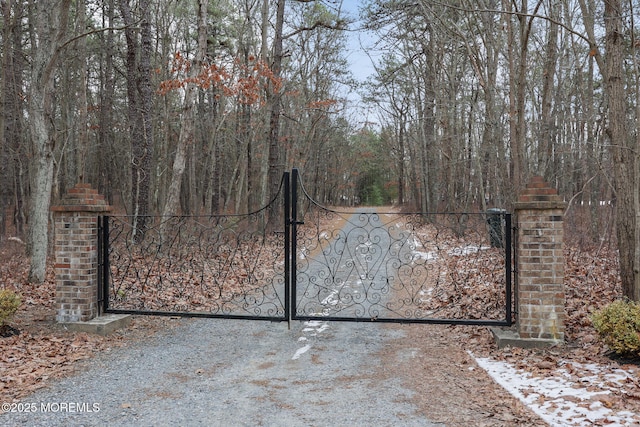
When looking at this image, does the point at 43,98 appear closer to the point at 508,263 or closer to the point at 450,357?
the point at 450,357

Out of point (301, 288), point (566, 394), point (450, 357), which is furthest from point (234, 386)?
point (301, 288)

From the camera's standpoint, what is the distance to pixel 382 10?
10477 mm

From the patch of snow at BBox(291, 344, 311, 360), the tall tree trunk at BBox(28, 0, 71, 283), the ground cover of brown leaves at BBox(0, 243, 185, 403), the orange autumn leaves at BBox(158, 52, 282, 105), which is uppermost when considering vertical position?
the orange autumn leaves at BBox(158, 52, 282, 105)

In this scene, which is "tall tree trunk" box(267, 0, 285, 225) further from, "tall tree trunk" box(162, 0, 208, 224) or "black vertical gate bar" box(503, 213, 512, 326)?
"black vertical gate bar" box(503, 213, 512, 326)

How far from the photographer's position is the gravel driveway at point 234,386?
12.6 ft

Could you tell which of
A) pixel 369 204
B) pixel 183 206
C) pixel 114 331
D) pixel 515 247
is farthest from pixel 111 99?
pixel 369 204

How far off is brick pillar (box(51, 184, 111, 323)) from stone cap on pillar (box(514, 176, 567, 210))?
528 cm

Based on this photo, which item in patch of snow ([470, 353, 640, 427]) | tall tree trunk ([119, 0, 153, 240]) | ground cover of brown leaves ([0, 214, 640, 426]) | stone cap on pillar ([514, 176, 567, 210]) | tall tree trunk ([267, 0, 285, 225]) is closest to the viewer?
patch of snow ([470, 353, 640, 427])

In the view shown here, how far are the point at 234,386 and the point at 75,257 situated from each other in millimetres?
3120

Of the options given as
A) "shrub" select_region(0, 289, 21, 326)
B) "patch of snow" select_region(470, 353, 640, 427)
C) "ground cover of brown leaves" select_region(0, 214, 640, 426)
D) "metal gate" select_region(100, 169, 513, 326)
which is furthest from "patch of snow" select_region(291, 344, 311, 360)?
"shrub" select_region(0, 289, 21, 326)

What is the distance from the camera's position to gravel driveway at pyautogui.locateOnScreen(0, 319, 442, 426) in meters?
3.85

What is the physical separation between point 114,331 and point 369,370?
3464 mm

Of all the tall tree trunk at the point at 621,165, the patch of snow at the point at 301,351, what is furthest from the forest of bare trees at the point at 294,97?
the patch of snow at the point at 301,351

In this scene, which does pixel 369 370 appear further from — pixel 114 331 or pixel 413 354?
pixel 114 331
